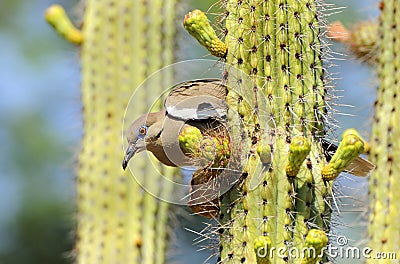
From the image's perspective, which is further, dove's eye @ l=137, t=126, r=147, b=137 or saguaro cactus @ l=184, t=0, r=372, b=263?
dove's eye @ l=137, t=126, r=147, b=137

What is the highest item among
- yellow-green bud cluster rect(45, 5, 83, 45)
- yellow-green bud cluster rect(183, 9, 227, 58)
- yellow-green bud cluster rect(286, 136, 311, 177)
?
yellow-green bud cluster rect(45, 5, 83, 45)

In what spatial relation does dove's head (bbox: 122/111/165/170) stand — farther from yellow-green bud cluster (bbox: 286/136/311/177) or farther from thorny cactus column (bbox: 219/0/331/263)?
yellow-green bud cluster (bbox: 286/136/311/177)

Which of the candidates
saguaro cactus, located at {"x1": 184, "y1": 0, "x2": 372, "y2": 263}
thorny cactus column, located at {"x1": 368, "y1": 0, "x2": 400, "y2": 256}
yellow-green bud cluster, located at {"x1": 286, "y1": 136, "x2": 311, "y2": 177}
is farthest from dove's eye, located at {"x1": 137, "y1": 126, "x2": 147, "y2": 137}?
thorny cactus column, located at {"x1": 368, "y1": 0, "x2": 400, "y2": 256}

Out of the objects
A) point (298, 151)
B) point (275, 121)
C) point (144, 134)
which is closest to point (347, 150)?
point (298, 151)

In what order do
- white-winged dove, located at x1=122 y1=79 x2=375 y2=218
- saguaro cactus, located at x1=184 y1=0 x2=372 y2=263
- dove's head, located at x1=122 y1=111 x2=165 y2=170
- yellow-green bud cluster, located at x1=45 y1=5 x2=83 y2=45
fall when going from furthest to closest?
yellow-green bud cluster, located at x1=45 y1=5 x2=83 y2=45, dove's head, located at x1=122 y1=111 x2=165 y2=170, white-winged dove, located at x1=122 y1=79 x2=375 y2=218, saguaro cactus, located at x1=184 y1=0 x2=372 y2=263

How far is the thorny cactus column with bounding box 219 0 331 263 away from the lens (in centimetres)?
247

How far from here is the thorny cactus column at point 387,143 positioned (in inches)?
141

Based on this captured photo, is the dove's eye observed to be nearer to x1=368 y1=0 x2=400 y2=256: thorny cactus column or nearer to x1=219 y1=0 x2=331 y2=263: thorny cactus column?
x1=219 y1=0 x2=331 y2=263: thorny cactus column

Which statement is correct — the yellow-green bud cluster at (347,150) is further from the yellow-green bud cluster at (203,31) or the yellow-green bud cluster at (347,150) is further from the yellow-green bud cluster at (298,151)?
the yellow-green bud cluster at (203,31)

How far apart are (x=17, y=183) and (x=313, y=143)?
8.89 m

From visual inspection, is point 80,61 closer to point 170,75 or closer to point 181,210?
point 170,75

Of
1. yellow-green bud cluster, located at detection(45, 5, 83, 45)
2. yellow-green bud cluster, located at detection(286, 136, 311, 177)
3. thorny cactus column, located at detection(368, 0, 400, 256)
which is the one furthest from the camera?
yellow-green bud cluster, located at detection(45, 5, 83, 45)

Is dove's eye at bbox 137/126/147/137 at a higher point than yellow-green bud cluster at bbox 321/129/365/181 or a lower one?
higher

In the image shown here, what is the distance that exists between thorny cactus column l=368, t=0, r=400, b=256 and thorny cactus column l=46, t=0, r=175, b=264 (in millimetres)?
979
